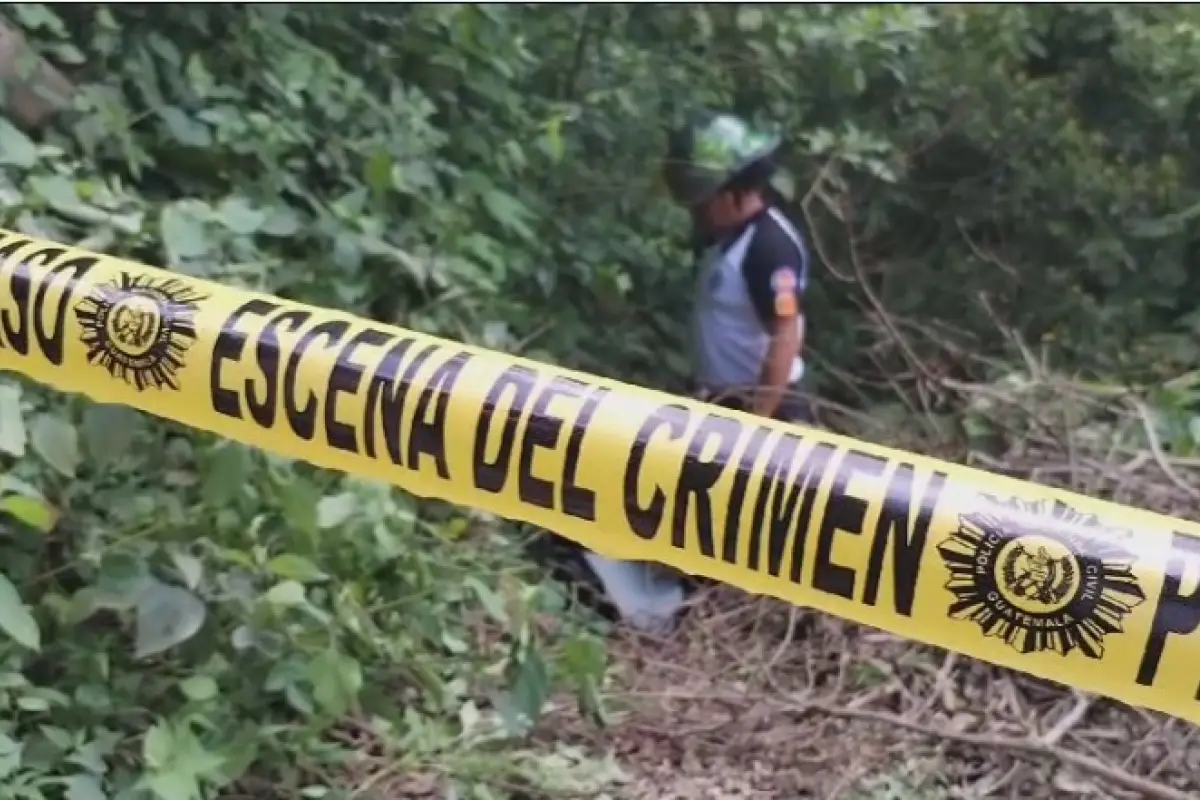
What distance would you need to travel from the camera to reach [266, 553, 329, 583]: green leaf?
233 cm

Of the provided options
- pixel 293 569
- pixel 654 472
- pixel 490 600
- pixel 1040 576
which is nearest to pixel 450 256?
pixel 490 600

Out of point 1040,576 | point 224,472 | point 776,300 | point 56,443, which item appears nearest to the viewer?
point 1040,576

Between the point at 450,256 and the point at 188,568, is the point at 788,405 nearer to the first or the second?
the point at 450,256

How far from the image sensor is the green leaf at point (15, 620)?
6.61ft

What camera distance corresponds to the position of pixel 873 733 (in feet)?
8.74

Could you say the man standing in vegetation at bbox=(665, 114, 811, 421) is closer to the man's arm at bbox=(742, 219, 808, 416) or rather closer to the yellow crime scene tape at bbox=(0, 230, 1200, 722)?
the man's arm at bbox=(742, 219, 808, 416)

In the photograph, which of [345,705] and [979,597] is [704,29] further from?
[979,597]

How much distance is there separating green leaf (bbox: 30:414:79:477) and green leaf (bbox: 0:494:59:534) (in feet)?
0.22

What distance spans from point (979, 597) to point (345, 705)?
1311mm

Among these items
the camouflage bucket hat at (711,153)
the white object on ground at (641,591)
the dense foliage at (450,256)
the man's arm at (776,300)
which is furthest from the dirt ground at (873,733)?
the camouflage bucket hat at (711,153)

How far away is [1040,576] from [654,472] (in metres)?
0.39

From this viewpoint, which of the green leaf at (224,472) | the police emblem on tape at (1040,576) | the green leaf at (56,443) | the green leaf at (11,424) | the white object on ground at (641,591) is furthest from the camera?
the white object on ground at (641,591)

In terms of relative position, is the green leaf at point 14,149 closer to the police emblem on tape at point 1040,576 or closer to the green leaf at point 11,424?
the green leaf at point 11,424

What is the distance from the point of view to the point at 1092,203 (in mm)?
4902
